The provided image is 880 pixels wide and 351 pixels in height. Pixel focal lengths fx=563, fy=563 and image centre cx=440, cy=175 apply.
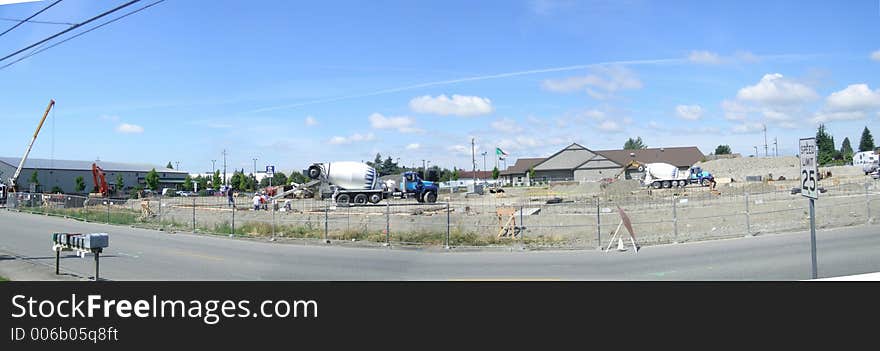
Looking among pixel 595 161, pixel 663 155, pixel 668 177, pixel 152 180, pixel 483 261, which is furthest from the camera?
pixel 663 155

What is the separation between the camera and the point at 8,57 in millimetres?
14297

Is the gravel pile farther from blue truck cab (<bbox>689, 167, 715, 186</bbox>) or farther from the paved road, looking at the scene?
the paved road

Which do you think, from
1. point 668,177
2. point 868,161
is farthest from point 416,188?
point 868,161

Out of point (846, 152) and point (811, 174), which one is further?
point (846, 152)

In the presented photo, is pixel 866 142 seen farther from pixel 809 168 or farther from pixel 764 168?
pixel 809 168

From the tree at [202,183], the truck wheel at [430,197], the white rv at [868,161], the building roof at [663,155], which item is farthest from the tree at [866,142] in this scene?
the tree at [202,183]

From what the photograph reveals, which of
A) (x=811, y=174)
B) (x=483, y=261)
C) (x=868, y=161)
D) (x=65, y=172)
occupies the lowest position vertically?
(x=483, y=261)

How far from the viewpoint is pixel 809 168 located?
32.1 ft

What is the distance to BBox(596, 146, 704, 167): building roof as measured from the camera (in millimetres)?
98812

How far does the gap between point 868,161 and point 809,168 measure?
72.4 meters

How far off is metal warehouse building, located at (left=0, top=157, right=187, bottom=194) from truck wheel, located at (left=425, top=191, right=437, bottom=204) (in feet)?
203

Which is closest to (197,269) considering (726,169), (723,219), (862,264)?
(862,264)
